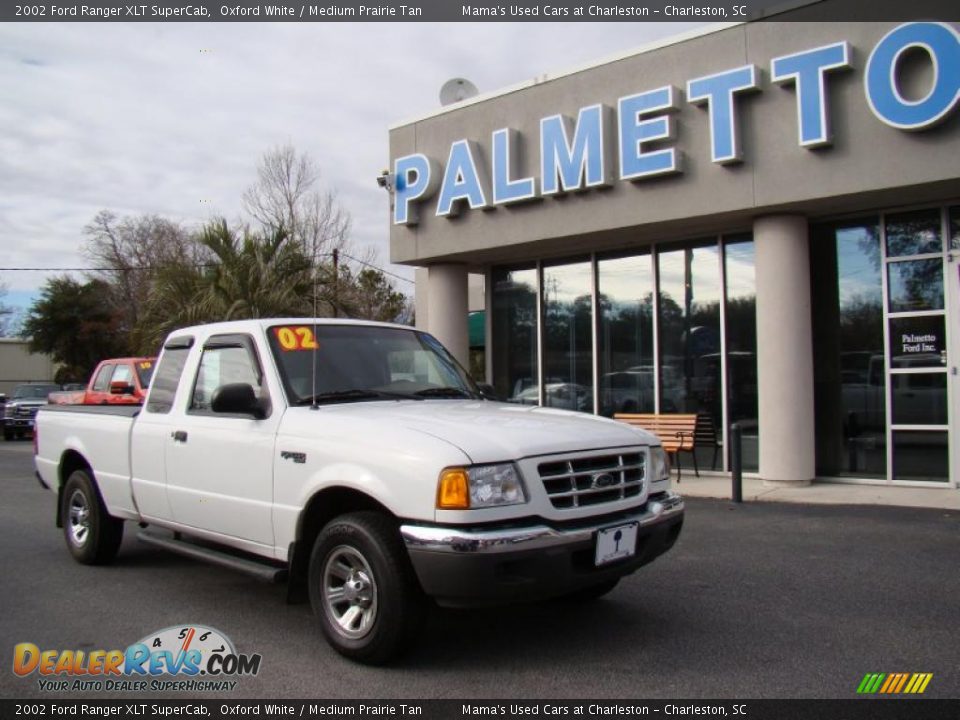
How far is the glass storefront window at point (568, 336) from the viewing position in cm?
1362

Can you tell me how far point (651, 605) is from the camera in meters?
5.41

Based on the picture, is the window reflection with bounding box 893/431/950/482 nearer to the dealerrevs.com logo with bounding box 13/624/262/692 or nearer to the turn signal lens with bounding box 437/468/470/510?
the turn signal lens with bounding box 437/468/470/510

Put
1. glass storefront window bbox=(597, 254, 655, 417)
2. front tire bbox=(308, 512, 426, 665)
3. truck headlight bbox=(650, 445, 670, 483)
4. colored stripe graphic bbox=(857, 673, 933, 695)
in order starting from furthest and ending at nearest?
glass storefront window bbox=(597, 254, 655, 417)
truck headlight bbox=(650, 445, 670, 483)
front tire bbox=(308, 512, 426, 665)
colored stripe graphic bbox=(857, 673, 933, 695)

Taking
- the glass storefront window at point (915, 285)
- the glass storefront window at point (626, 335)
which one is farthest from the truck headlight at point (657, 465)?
the glass storefront window at point (626, 335)

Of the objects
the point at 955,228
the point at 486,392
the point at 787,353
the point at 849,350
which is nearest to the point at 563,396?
the point at 787,353

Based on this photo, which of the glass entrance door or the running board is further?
the glass entrance door

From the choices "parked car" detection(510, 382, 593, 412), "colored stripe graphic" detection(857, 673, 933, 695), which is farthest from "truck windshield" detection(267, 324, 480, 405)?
"parked car" detection(510, 382, 593, 412)

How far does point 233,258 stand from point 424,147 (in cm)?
504

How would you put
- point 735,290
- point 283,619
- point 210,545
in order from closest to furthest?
point 283,619, point 210,545, point 735,290

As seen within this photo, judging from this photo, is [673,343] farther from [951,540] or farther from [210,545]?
[210,545]

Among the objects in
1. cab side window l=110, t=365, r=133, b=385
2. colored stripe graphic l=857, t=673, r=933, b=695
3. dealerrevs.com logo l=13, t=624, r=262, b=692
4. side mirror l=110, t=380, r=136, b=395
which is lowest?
colored stripe graphic l=857, t=673, r=933, b=695

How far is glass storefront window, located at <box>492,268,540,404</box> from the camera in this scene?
1435 centimetres

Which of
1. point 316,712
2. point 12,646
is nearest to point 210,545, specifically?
point 12,646

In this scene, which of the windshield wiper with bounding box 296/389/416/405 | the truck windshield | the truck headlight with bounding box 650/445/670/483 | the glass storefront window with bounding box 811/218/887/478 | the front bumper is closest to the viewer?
the front bumper
